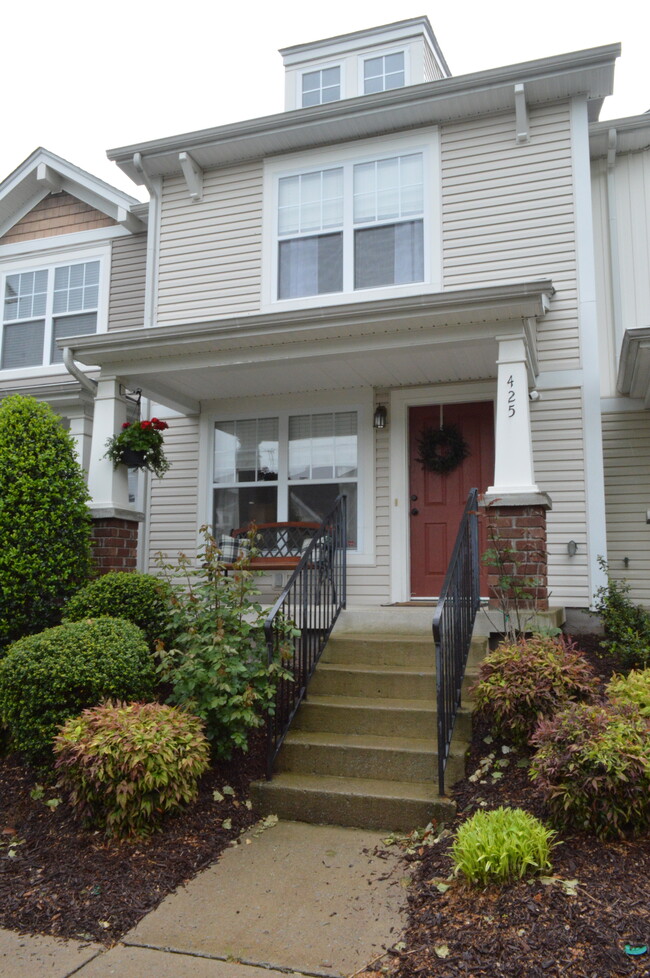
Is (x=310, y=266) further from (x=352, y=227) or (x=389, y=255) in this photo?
(x=389, y=255)

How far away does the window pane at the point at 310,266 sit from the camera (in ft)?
26.4

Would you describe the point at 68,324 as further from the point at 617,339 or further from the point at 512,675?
the point at 512,675

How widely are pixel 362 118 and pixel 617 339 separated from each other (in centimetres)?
361

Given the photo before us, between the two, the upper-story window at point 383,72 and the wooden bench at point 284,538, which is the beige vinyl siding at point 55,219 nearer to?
the upper-story window at point 383,72

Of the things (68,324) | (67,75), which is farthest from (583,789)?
(67,75)

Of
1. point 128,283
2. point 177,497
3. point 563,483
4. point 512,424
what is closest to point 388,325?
point 512,424

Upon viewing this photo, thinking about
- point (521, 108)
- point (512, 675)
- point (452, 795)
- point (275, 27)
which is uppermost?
point (275, 27)

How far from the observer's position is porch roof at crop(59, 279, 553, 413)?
233 inches

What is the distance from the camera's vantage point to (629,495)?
7621mm

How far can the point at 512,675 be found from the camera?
4.31 m

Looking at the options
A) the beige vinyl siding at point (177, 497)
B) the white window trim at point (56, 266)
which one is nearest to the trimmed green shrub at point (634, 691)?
the beige vinyl siding at point (177, 497)

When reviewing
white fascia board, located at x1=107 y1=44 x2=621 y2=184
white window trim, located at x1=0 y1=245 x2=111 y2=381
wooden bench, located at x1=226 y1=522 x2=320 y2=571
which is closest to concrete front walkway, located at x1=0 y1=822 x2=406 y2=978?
wooden bench, located at x1=226 y1=522 x2=320 y2=571

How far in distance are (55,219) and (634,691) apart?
31.3ft

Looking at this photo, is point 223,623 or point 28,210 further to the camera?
point 28,210
